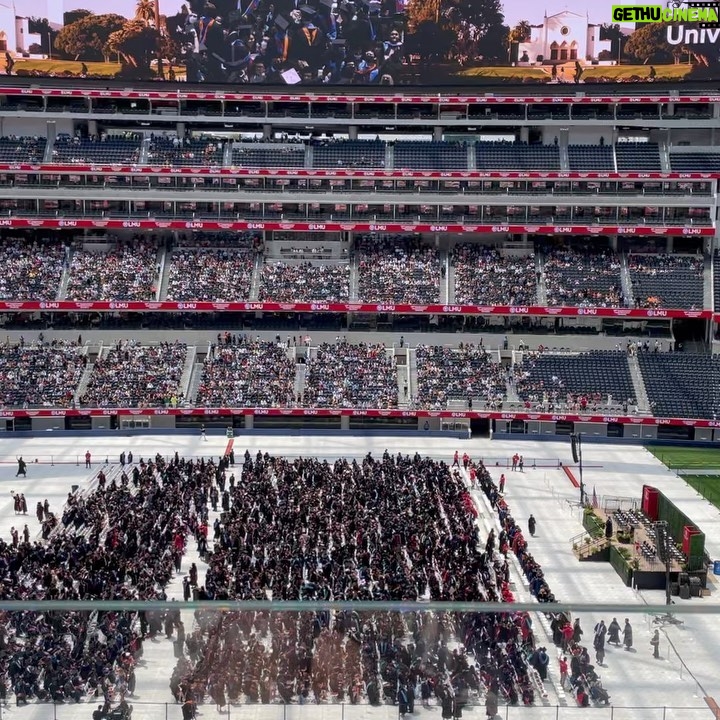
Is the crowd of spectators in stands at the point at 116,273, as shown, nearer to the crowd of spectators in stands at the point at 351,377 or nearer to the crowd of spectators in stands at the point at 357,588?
the crowd of spectators in stands at the point at 351,377

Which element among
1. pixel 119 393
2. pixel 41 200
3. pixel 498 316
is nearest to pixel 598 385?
pixel 498 316

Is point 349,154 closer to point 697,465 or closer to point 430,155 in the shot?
point 430,155

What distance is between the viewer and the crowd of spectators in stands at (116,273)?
178 ft

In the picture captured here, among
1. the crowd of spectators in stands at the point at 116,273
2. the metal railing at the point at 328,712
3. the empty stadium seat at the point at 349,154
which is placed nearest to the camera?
the metal railing at the point at 328,712

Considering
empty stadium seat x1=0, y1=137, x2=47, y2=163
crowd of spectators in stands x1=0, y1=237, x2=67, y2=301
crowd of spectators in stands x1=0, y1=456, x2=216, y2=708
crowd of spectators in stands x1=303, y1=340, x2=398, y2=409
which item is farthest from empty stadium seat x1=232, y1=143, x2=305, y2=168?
crowd of spectators in stands x1=0, y1=456, x2=216, y2=708

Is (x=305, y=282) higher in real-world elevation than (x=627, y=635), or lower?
lower

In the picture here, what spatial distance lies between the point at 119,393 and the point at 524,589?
27.8 m

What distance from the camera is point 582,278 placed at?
55.4 meters

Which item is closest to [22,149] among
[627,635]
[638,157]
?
[638,157]

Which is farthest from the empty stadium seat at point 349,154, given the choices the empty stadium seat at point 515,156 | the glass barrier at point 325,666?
the glass barrier at point 325,666

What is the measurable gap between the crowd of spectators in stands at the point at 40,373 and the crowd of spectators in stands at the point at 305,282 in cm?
1023

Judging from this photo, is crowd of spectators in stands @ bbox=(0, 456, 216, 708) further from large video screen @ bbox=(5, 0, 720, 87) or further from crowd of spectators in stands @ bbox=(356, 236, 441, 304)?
large video screen @ bbox=(5, 0, 720, 87)

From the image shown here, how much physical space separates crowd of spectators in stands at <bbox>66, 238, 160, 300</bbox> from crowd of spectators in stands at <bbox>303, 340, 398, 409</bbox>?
1004 centimetres

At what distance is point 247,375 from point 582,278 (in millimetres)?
18715
